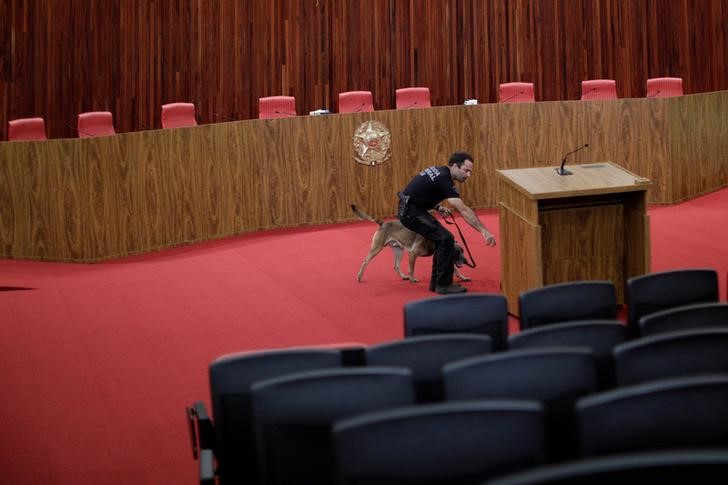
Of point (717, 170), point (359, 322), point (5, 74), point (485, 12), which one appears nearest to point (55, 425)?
point (359, 322)

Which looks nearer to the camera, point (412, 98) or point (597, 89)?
point (412, 98)

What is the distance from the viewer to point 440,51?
1301cm

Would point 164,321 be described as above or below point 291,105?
below

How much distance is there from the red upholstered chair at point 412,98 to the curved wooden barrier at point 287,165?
89 centimetres

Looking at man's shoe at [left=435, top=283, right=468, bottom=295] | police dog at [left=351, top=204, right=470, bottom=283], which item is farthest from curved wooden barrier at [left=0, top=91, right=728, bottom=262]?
man's shoe at [left=435, top=283, right=468, bottom=295]

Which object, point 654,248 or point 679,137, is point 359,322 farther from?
point 679,137

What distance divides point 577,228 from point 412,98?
540 centimetres

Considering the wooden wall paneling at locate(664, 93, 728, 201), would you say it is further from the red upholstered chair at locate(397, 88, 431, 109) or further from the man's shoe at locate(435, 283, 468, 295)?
the man's shoe at locate(435, 283, 468, 295)

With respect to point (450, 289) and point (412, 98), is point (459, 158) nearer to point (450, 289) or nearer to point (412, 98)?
point (450, 289)

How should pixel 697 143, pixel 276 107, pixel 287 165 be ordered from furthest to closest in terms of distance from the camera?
pixel 276 107, pixel 697 143, pixel 287 165

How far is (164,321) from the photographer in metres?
7.03

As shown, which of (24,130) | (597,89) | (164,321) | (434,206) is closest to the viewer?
(164,321)

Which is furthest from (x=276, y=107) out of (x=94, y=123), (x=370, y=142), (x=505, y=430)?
(x=505, y=430)

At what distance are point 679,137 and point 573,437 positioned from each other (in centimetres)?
835
